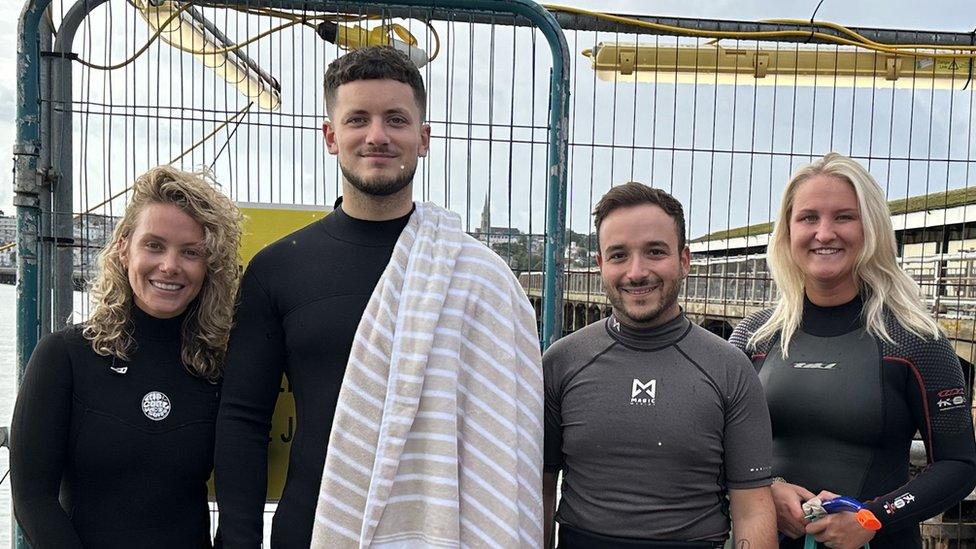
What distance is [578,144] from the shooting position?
10.1 feet

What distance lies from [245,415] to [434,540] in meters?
0.54

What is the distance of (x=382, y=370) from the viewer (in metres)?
1.81

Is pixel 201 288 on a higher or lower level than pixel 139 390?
higher

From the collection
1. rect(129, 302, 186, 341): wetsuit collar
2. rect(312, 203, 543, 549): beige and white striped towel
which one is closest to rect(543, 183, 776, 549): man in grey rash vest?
rect(312, 203, 543, 549): beige and white striped towel

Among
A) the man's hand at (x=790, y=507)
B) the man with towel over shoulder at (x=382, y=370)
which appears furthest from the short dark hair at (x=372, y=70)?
the man's hand at (x=790, y=507)

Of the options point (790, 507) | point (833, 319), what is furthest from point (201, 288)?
point (833, 319)

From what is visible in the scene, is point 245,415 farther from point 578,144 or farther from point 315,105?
point 578,144

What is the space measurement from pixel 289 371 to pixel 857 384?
1470 millimetres

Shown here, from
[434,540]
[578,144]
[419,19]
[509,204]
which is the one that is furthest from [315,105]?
[434,540]

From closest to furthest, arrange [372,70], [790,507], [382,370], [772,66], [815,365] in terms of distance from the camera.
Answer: [382,370], [372,70], [790,507], [815,365], [772,66]

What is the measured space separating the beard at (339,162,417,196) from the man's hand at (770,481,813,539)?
1.22 metres

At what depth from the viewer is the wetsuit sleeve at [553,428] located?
2023 millimetres

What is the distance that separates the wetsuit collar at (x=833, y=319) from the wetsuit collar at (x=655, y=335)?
472 millimetres

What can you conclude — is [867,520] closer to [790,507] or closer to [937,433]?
[790,507]
